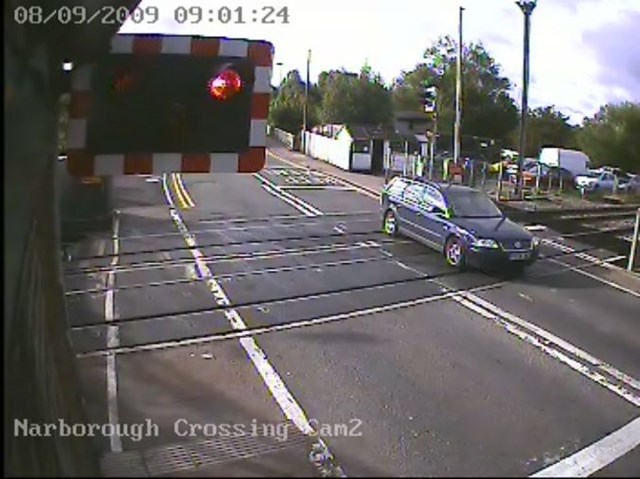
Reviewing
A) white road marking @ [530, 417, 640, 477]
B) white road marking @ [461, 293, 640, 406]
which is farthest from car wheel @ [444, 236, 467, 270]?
white road marking @ [530, 417, 640, 477]

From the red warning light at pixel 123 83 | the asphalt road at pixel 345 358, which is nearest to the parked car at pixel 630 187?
the asphalt road at pixel 345 358

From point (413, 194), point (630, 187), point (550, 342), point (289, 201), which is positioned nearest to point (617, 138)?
point (630, 187)

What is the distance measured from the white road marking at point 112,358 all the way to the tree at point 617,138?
157 feet

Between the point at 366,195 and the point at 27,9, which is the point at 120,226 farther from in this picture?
the point at 27,9

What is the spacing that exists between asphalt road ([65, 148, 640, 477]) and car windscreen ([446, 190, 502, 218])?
149 cm

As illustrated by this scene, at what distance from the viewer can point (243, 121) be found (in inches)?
125

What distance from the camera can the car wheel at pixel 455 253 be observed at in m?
14.1

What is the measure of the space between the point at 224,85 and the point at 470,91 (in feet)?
198

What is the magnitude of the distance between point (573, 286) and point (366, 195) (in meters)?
14.5

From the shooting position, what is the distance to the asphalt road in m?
4.98

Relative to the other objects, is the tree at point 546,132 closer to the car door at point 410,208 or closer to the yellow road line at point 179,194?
the yellow road line at point 179,194

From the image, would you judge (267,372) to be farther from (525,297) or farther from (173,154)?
(525,297)

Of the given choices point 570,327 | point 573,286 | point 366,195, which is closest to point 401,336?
point 570,327

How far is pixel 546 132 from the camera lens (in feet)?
204
